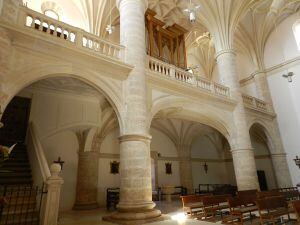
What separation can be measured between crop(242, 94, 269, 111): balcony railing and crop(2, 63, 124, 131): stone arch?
936 centimetres

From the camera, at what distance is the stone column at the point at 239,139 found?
11195 millimetres

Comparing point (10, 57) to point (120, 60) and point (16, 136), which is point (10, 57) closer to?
point (120, 60)

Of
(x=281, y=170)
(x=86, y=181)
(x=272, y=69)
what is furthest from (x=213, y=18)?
(x=86, y=181)

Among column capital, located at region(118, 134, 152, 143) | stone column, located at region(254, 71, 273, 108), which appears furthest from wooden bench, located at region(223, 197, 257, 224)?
stone column, located at region(254, 71, 273, 108)

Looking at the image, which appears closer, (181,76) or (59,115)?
(59,115)

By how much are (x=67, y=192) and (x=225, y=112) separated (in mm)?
9005

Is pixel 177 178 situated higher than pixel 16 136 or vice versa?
pixel 16 136

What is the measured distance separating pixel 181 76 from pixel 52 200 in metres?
7.51

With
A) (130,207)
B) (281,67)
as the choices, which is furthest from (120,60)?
(281,67)

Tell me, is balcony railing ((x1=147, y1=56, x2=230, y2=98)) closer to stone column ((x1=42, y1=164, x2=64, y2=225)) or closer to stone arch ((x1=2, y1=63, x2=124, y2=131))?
stone arch ((x1=2, y1=63, x2=124, y2=131))

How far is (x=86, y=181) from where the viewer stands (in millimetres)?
11484

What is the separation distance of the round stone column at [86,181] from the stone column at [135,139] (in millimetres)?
5053

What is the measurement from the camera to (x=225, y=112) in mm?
11789

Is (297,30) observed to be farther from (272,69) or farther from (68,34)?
(68,34)
